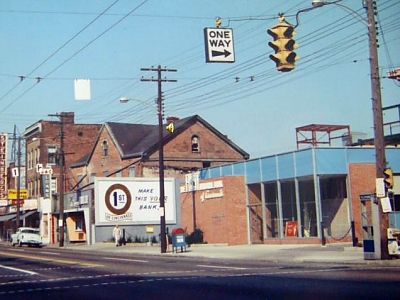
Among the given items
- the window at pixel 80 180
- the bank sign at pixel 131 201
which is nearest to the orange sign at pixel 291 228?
the bank sign at pixel 131 201

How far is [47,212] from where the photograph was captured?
209ft

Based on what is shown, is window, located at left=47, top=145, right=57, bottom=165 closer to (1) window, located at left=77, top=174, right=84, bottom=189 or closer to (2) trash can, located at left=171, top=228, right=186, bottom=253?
(1) window, located at left=77, top=174, right=84, bottom=189

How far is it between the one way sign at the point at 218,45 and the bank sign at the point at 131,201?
3596cm

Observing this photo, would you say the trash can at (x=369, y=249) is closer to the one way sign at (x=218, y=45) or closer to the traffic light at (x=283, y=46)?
the one way sign at (x=218, y=45)

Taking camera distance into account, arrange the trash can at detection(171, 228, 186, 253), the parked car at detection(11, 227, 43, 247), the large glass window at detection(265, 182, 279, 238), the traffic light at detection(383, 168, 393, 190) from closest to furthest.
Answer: the traffic light at detection(383, 168, 393, 190) → the trash can at detection(171, 228, 186, 253) → the large glass window at detection(265, 182, 279, 238) → the parked car at detection(11, 227, 43, 247)

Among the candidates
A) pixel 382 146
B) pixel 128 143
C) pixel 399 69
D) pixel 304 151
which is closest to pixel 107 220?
pixel 128 143

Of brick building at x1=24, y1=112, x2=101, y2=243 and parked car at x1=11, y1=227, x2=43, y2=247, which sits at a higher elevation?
brick building at x1=24, y1=112, x2=101, y2=243

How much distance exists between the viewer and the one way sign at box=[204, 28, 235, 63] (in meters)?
17.1

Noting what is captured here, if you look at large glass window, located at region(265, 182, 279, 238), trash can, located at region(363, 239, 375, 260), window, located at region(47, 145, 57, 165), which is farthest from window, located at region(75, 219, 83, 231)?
trash can, located at region(363, 239, 375, 260)

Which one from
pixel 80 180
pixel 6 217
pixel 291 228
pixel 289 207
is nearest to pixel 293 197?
pixel 289 207

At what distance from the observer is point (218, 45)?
1728 cm

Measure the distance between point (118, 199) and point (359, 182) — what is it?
2282cm

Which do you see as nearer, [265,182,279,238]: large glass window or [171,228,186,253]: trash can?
[171,228,186,253]: trash can

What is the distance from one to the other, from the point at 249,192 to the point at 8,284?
25.8m
